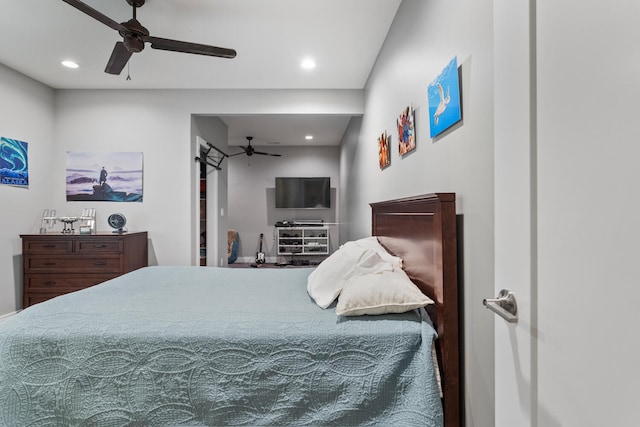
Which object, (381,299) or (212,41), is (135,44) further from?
(381,299)

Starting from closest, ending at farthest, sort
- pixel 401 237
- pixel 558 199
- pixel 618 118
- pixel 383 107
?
pixel 618 118, pixel 558 199, pixel 401 237, pixel 383 107

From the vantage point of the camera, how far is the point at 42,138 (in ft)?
12.5

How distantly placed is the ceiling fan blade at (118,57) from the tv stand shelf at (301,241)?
15.6ft

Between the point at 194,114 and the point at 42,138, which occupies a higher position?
the point at 194,114

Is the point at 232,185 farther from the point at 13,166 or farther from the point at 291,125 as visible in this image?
the point at 13,166

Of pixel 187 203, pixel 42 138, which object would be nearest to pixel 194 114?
pixel 187 203

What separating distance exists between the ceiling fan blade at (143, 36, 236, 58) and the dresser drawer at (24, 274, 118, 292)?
2.53 metres

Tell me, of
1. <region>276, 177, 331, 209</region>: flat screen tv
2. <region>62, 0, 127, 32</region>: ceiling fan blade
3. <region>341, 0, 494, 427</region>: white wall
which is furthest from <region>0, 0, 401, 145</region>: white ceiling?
<region>276, 177, 331, 209</region>: flat screen tv

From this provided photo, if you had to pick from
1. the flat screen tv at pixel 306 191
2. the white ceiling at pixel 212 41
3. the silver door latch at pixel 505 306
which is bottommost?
the silver door latch at pixel 505 306

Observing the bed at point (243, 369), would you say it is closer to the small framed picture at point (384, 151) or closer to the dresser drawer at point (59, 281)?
the small framed picture at point (384, 151)

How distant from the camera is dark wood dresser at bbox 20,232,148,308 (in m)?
3.42

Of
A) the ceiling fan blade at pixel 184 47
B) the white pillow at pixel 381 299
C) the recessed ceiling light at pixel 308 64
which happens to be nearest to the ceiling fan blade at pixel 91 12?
the ceiling fan blade at pixel 184 47

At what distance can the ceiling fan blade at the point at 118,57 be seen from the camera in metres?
2.28

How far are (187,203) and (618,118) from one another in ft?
13.5
